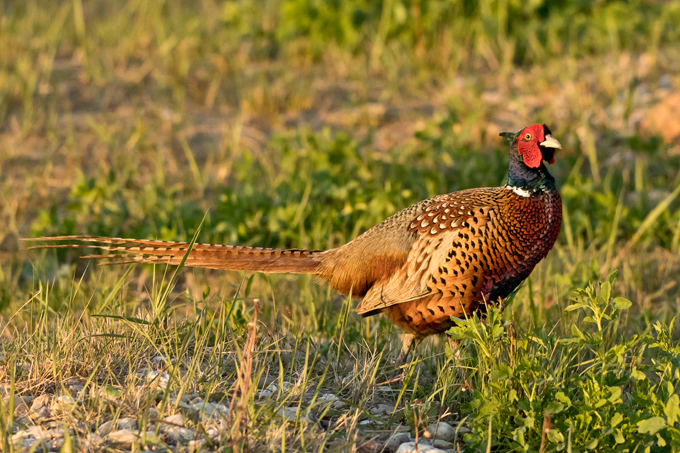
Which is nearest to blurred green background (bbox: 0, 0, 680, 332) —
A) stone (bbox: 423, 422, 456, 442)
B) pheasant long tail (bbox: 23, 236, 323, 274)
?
pheasant long tail (bbox: 23, 236, 323, 274)

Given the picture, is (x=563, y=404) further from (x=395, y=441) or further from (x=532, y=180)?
(x=532, y=180)

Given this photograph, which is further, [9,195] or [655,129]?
[655,129]

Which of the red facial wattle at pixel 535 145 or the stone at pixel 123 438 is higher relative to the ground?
the red facial wattle at pixel 535 145

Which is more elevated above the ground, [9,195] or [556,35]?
[556,35]

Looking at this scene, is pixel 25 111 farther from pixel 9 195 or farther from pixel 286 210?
pixel 286 210

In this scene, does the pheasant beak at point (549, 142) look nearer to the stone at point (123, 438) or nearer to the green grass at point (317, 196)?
the green grass at point (317, 196)

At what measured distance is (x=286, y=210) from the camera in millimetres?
4820

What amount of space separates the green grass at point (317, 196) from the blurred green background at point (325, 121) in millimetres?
28

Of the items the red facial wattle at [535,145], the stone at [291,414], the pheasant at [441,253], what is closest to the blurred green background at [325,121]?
the pheasant at [441,253]

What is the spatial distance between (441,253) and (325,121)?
378 cm

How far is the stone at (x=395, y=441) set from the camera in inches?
98.1

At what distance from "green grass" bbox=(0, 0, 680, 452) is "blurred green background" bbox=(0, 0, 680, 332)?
0.09 ft

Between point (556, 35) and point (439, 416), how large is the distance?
560 centimetres

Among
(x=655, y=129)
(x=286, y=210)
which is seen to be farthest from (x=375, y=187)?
(x=655, y=129)
